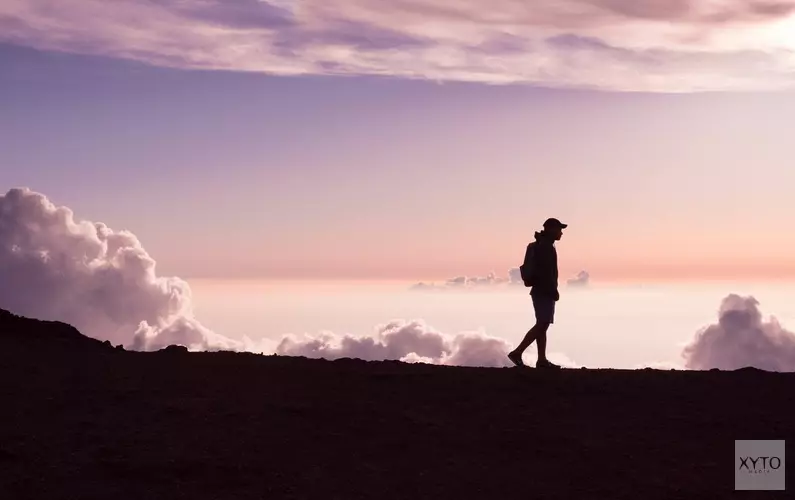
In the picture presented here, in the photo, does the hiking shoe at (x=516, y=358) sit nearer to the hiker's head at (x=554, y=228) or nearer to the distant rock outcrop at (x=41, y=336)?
the hiker's head at (x=554, y=228)

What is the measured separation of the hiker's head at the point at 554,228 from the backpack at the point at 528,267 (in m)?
0.36

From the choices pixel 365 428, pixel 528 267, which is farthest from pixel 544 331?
pixel 365 428

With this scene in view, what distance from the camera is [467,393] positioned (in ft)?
40.0

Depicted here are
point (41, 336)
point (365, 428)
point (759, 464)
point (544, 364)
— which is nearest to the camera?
point (759, 464)

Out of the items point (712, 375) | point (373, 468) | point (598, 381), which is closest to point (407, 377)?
point (598, 381)

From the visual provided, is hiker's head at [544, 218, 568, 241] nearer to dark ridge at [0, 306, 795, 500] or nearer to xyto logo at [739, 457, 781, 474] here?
dark ridge at [0, 306, 795, 500]

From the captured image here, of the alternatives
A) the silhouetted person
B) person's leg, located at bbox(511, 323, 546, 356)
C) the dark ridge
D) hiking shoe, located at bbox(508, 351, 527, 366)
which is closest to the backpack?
the silhouetted person

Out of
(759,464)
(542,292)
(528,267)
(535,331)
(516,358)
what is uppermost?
(528,267)

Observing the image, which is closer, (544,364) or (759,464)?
(759,464)

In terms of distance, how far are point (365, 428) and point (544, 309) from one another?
5.31 meters

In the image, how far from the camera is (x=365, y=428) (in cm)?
1047

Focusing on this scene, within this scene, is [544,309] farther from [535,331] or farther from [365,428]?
[365,428]

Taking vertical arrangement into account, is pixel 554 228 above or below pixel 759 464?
above

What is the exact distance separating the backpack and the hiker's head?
36 cm
